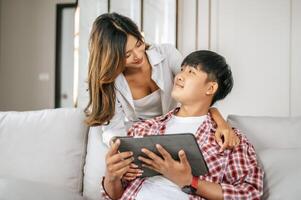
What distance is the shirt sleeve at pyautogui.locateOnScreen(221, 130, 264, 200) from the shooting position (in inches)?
45.3

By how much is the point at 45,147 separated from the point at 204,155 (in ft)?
2.34

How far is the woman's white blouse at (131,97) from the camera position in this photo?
61.3 inches

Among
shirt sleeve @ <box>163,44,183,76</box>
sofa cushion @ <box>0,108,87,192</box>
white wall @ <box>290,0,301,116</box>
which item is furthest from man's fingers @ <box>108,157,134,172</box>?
white wall @ <box>290,0,301,116</box>

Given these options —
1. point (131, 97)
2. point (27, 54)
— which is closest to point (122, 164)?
point (131, 97)

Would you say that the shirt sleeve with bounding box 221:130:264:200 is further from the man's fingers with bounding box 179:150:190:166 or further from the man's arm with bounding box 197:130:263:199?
the man's fingers with bounding box 179:150:190:166

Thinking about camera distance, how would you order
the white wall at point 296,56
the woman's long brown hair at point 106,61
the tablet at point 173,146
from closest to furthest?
the tablet at point 173,146, the woman's long brown hair at point 106,61, the white wall at point 296,56

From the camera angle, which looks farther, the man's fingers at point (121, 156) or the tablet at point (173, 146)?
the man's fingers at point (121, 156)

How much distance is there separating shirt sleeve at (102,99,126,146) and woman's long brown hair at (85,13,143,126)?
1.0 inches

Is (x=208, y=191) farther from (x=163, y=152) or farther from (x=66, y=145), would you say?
(x=66, y=145)

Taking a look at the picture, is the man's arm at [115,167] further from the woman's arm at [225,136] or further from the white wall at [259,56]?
the white wall at [259,56]

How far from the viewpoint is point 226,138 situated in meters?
1.22

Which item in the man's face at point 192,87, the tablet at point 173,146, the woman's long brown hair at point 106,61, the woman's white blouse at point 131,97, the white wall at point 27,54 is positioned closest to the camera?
the tablet at point 173,146

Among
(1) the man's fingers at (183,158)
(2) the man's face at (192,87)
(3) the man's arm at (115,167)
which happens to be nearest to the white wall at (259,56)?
(2) the man's face at (192,87)

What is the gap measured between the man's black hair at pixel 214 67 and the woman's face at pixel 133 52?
203 millimetres
